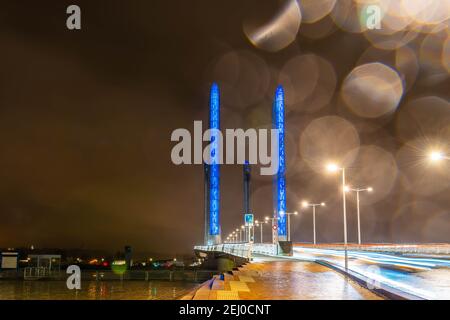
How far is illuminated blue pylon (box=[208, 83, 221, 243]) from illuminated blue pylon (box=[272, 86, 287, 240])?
17321 mm

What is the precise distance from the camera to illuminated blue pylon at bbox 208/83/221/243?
267 feet

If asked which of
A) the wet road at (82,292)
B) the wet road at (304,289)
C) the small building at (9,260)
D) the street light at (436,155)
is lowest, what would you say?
the wet road at (82,292)

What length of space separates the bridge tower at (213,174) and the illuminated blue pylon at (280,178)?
56.9ft

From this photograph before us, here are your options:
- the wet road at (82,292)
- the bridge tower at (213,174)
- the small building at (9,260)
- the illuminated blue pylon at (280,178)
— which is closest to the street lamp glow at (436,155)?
the wet road at (82,292)

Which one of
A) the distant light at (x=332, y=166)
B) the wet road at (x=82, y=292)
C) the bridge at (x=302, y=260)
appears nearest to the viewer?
the bridge at (x=302, y=260)

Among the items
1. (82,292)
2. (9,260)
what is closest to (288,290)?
(82,292)

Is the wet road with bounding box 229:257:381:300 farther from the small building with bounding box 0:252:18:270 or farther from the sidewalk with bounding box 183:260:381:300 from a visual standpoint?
the small building with bounding box 0:252:18:270

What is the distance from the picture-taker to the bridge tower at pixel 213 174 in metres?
81.6

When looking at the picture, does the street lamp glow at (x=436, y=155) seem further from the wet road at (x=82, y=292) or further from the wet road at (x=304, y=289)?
the wet road at (x=82, y=292)

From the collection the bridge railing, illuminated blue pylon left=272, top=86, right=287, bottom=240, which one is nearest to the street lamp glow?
the bridge railing
